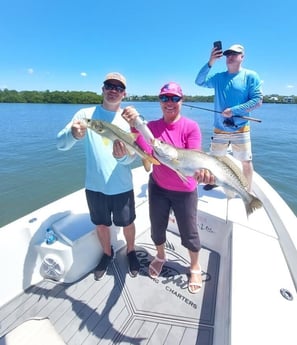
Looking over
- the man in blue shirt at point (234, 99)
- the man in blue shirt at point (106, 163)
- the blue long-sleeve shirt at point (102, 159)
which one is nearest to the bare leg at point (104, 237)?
the man in blue shirt at point (106, 163)

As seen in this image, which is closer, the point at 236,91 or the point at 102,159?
the point at 102,159

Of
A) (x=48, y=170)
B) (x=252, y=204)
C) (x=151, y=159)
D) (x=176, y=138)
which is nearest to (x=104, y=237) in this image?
(x=151, y=159)

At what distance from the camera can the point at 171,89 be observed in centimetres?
206

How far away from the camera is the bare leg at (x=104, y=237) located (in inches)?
106

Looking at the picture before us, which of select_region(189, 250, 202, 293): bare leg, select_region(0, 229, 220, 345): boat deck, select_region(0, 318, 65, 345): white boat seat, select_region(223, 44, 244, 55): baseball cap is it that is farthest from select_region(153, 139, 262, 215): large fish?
select_region(223, 44, 244, 55): baseball cap

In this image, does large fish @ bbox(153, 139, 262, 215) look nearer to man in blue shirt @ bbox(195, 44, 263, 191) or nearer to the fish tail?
the fish tail

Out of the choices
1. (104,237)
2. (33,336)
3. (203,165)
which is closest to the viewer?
(33,336)

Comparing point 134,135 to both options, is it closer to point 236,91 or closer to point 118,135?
point 118,135

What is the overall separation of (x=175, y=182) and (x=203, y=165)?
0.39m

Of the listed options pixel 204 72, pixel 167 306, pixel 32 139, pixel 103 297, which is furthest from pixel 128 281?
pixel 32 139

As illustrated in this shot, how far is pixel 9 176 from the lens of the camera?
8.46 m

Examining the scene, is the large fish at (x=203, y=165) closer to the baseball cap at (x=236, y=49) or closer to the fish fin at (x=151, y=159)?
the fish fin at (x=151, y=159)

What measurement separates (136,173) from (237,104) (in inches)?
83.2

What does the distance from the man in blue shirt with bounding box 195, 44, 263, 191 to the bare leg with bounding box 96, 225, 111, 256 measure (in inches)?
88.7
